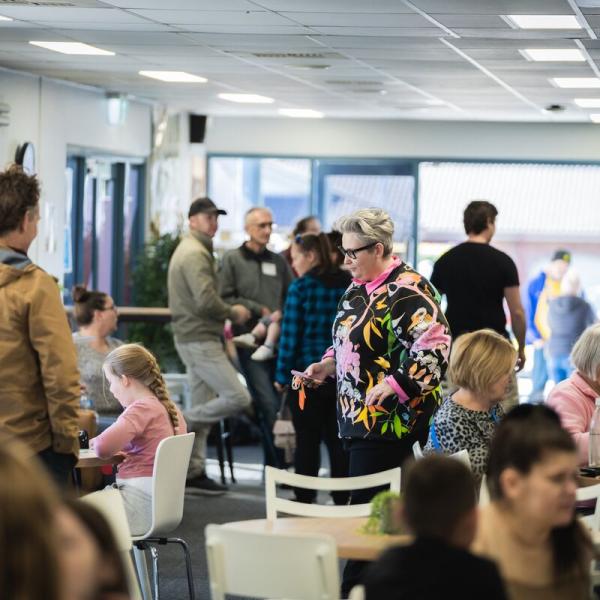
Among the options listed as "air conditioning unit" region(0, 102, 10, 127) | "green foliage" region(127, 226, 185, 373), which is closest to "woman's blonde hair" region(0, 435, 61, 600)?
"air conditioning unit" region(0, 102, 10, 127)

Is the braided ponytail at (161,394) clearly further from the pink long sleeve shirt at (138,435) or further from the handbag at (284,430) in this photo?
the handbag at (284,430)

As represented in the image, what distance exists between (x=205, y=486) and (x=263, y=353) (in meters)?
1.00

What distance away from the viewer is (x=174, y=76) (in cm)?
1070

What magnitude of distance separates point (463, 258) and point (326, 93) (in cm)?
423

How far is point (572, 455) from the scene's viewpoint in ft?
10.4

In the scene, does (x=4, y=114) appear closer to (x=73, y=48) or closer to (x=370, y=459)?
(x=73, y=48)

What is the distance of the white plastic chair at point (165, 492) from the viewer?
205 inches

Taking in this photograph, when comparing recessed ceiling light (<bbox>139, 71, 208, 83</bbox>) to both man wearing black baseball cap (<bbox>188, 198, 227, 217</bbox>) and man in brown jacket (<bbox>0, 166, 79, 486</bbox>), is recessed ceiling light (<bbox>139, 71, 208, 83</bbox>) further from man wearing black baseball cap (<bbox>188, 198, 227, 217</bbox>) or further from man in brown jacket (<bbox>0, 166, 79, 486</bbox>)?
man in brown jacket (<bbox>0, 166, 79, 486</bbox>)

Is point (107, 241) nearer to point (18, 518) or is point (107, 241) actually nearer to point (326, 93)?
point (326, 93)

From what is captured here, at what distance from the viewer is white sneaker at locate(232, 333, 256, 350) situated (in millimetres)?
8605

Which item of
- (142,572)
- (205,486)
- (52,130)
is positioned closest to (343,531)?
(142,572)

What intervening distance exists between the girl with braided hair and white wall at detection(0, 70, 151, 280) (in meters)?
4.73

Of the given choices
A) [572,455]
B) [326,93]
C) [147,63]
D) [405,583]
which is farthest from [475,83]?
[405,583]

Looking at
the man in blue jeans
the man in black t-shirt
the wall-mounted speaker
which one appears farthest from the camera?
the wall-mounted speaker
